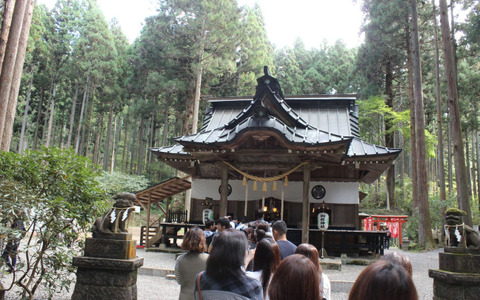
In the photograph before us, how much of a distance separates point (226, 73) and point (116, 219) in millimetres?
22117

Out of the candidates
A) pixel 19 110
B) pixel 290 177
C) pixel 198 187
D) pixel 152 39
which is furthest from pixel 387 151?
pixel 19 110

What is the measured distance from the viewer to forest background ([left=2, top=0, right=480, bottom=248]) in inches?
719

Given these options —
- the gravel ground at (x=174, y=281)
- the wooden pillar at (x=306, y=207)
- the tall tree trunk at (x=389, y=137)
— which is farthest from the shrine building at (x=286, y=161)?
the tall tree trunk at (x=389, y=137)

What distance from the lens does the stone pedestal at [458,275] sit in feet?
16.6

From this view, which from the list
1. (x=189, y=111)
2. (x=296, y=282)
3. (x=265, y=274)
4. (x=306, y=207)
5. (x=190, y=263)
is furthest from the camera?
(x=189, y=111)

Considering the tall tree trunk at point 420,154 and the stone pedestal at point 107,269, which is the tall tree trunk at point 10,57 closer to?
the stone pedestal at point 107,269

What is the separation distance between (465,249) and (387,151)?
214 inches

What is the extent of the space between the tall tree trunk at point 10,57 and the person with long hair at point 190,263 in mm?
6525

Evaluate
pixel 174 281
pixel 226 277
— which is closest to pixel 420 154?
pixel 174 281

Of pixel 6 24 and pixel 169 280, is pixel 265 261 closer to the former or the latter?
pixel 169 280

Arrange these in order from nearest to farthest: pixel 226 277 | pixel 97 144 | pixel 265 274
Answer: pixel 226 277
pixel 265 274
pixel 97 144

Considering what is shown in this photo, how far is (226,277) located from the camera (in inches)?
91.0

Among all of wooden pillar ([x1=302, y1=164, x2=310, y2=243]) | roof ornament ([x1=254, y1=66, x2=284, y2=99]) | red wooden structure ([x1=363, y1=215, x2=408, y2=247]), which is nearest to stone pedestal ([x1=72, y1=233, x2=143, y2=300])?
wooden pillar ([x1=302, y1=164, x2=310, y2=243])

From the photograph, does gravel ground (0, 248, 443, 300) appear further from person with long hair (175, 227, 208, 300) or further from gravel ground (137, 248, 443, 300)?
person with long hair (175, 227, 208, 300)
